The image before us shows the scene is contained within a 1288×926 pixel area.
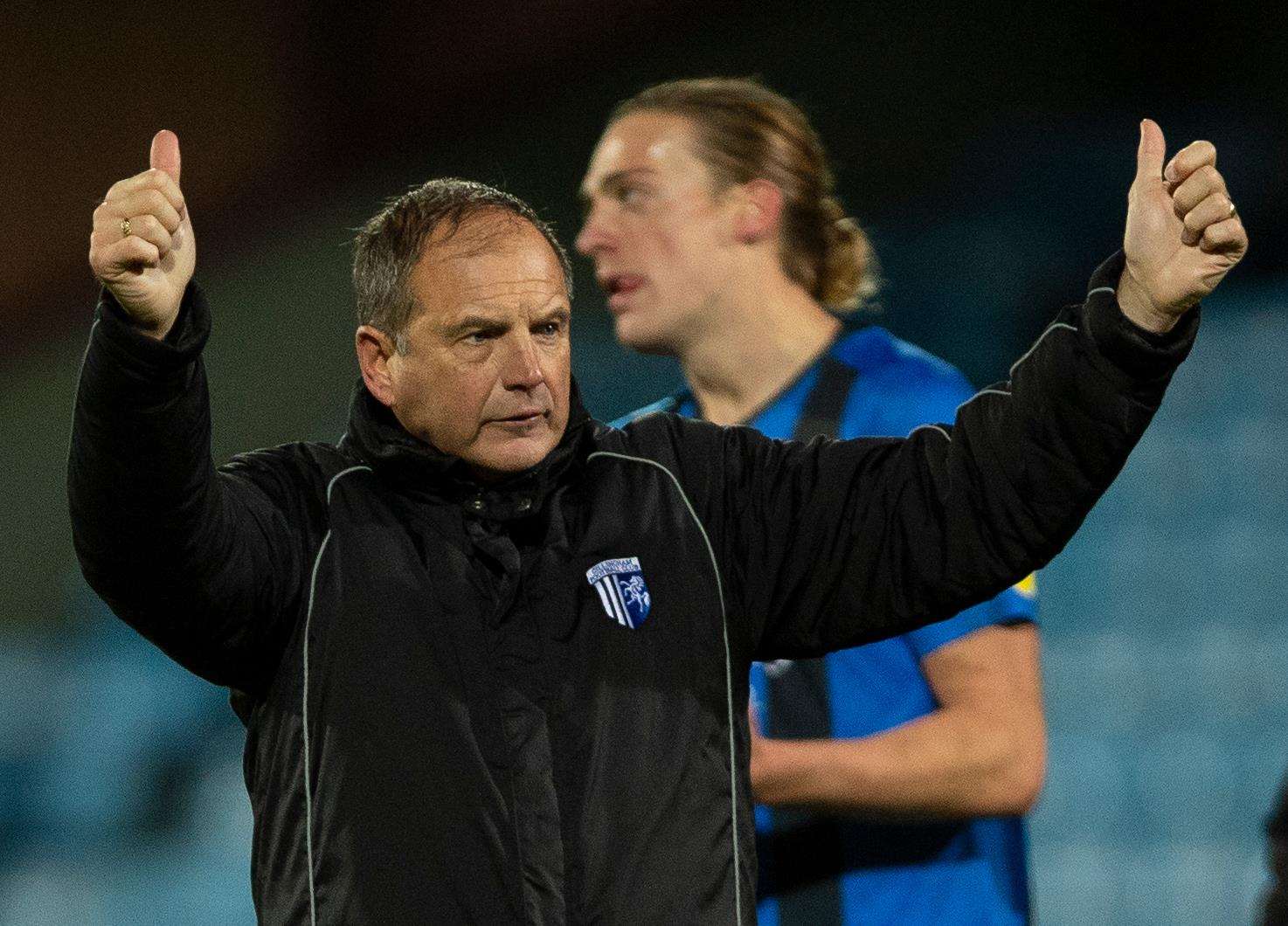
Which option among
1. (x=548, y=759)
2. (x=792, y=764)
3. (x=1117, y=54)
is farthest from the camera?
(x=1117, y=54)

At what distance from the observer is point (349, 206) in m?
5.61

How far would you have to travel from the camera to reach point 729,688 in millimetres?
1666

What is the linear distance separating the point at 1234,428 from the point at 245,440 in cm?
286

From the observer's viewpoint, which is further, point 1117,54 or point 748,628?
point 1117,54

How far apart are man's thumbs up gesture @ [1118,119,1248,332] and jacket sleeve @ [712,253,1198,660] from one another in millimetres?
22

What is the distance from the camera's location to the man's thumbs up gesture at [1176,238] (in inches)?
58.6

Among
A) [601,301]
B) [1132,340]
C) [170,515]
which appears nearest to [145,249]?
[170,515]

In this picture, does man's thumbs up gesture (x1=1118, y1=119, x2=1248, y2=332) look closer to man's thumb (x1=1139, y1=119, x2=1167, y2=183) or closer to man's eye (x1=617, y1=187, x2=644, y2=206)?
man's thumb (x1=1139, y1=119, x2=1167, y2=183)

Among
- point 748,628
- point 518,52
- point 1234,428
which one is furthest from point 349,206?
point 748,628

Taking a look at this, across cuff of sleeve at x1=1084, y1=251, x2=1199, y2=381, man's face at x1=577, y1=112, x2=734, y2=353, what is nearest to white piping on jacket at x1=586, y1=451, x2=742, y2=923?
cuff of sleeve at x1=1084, y1=251, x2=1199, y2=381

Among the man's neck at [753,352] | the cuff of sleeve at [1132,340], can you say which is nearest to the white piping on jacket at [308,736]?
the cuff of sleeve at [1132,340]

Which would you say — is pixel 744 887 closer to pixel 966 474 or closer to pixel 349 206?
pixel 966 474

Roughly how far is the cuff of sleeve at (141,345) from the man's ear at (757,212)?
1519 mm

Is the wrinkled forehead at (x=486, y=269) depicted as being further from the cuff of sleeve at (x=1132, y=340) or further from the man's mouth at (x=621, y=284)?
the man's mouth at (x=621, y=284)
